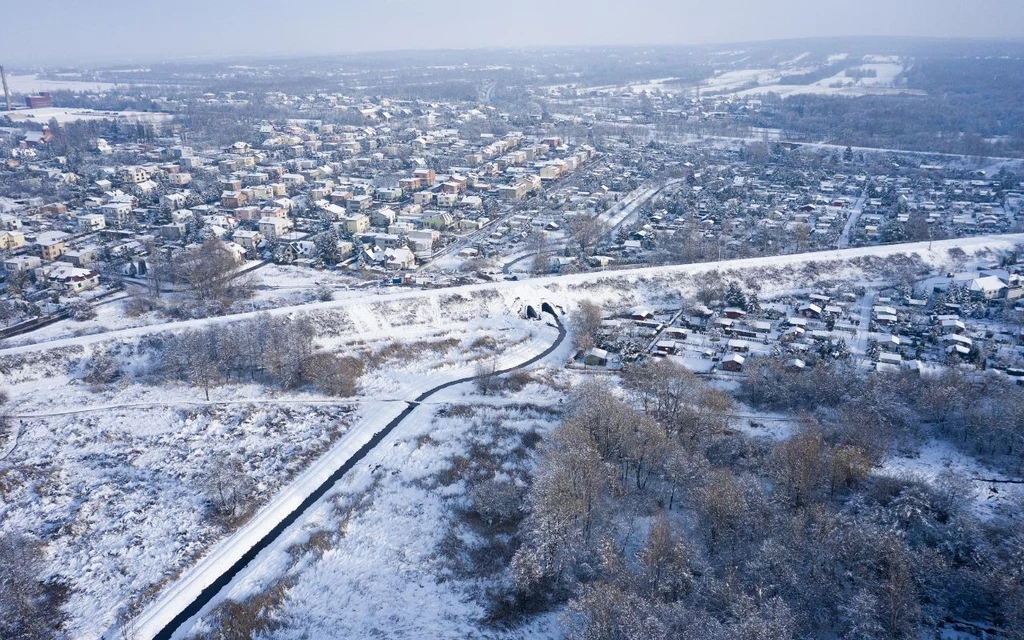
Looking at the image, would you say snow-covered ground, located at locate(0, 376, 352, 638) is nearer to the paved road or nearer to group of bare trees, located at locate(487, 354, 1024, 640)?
group of bare trees, located at locate(487, 354, 1024, 640)

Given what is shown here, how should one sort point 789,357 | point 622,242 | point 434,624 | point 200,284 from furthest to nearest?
1. point 622,242
2. point 200,284
3. point 789,357
4. point 434,624

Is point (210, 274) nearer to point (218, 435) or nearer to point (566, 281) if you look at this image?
point (218, 435)

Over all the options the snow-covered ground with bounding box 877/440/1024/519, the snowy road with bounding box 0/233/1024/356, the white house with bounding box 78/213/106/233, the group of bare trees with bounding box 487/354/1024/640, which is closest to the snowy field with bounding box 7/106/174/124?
the white house with bounding box 78/213/106/233

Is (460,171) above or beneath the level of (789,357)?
above

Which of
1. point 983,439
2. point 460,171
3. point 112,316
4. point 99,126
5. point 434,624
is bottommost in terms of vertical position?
point 434,624

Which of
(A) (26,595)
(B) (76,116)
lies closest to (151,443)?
(A) (26,595)

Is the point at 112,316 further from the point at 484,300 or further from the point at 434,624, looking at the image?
the point at 434,624

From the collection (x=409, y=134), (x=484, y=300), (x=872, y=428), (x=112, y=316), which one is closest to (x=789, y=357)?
(x=872, y=428)
